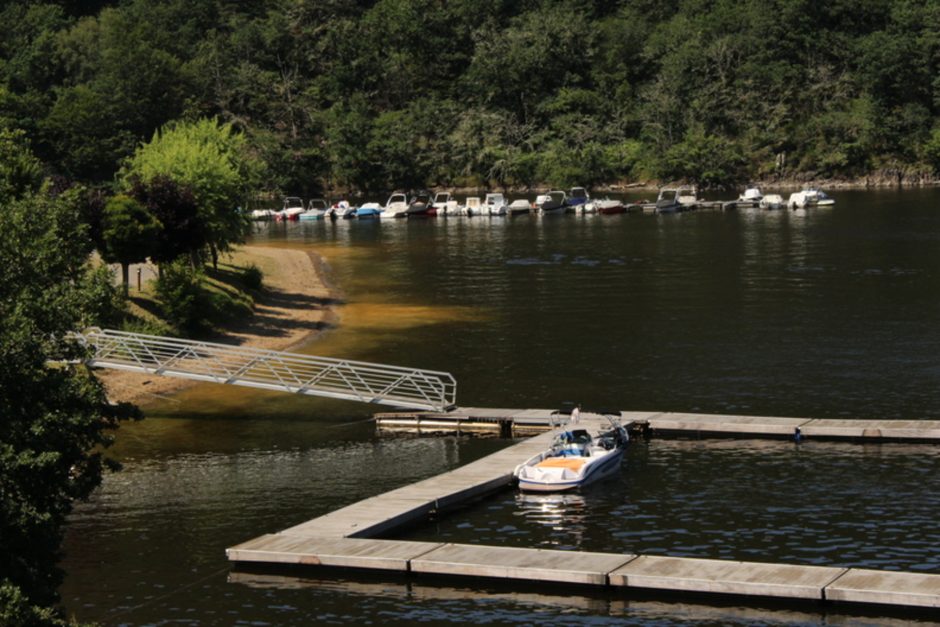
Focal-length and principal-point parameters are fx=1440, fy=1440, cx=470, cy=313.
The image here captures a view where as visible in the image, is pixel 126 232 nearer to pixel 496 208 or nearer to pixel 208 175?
pixel 208 175

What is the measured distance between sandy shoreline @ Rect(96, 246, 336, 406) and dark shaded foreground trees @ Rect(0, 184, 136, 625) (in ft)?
105

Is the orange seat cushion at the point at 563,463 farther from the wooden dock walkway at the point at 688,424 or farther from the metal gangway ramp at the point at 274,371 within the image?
the metal gangway ramp at the point at 274,371

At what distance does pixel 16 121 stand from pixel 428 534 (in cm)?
14611

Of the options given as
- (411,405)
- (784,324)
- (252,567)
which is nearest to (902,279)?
(784,324)

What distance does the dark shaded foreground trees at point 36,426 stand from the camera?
35906mm

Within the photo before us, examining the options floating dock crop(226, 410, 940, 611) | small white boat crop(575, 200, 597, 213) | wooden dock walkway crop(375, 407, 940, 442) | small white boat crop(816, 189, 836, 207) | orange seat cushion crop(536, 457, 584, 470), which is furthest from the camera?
small white boat crop(575, 200, 597, 213)

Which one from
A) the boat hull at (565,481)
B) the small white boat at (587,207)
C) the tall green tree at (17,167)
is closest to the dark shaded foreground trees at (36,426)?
the boat hull at (565,481)

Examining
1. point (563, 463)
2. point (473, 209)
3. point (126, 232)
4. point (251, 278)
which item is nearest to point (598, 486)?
point (563, 463)

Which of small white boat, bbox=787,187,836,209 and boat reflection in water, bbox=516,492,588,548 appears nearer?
boat reflection in water, bbox=516,492,588,548

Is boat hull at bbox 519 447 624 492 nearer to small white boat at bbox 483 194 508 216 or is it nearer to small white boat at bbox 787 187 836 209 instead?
small white boat at bbox 787 187 836 209

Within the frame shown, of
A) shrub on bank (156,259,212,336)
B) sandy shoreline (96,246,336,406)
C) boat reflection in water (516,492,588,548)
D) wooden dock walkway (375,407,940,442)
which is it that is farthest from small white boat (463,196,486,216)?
boat reflection in water (516,492,588,548)

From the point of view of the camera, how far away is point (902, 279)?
113 meters

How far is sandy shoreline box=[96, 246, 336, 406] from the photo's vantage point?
2980 inches

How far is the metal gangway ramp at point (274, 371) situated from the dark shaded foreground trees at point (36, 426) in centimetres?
2524
